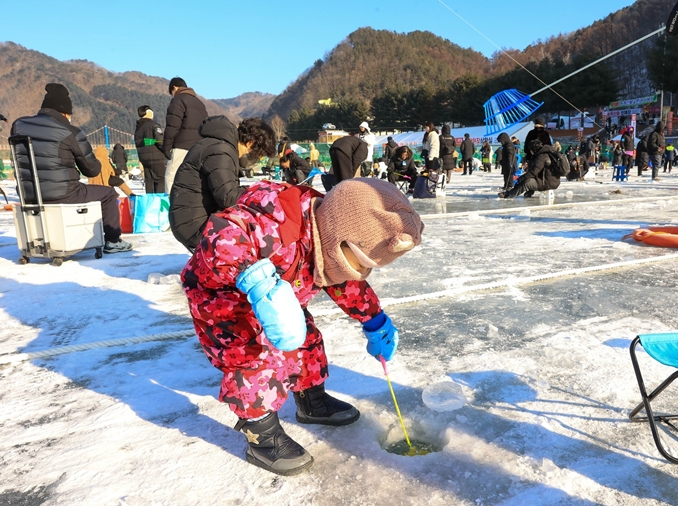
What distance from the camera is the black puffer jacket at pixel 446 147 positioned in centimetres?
1262

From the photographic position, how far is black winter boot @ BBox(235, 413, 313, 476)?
5.37 feet

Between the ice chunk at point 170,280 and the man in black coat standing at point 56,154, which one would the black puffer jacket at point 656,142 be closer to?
the ice chunk at point 170,280

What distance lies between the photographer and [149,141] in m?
7.19

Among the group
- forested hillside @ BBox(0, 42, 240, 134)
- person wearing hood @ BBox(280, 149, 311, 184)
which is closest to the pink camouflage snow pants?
person wearing hood @ BBox(280, 149, 311, 184)

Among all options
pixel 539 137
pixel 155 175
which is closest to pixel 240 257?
pixel 155 175

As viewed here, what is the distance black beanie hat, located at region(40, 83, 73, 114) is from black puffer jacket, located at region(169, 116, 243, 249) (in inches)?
88.6

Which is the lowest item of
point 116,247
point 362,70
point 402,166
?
point 116,247

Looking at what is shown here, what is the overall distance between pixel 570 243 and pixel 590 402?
12.1ft

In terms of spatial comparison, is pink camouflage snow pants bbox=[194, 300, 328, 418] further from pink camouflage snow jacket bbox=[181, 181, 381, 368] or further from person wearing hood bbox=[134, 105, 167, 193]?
person wearing hood bbox=[134, 105, 167, 193]

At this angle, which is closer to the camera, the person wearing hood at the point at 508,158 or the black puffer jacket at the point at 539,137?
the black puffer jacket at the point at 539,137

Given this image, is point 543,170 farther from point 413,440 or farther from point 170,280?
point 413,440

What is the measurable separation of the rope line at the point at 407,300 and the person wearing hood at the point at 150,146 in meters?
4.77

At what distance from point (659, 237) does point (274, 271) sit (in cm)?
477

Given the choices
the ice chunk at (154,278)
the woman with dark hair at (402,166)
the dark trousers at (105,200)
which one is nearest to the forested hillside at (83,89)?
the woman with dark hair at (402,166)
